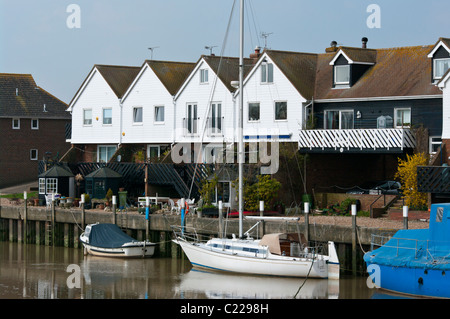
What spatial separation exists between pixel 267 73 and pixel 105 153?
15.5 meters

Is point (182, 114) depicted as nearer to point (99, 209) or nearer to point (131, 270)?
point (99, 209)

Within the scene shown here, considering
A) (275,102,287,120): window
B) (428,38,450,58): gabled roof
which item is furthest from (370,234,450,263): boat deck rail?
(275,102,287,120): window

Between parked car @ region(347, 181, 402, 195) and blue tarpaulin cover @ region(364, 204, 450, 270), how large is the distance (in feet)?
44.2

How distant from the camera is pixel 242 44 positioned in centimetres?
4178

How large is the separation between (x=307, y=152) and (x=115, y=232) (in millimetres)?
12723

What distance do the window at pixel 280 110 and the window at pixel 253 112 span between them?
1.49 metres

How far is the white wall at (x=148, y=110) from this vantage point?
201 feet

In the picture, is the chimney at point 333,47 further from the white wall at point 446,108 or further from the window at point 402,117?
the white wall at point 446,108

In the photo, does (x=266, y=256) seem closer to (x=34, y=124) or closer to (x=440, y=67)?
(x=440, y=67)

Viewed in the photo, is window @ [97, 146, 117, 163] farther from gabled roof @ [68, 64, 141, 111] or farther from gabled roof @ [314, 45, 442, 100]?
gabled roof @ [314, 45, 442, 100]

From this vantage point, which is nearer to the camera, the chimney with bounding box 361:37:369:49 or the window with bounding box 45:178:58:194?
the chimney with bounding box 361:37:369:49

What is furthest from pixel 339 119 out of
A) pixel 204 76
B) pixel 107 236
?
pixel 107 236

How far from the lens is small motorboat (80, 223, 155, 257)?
151 ft

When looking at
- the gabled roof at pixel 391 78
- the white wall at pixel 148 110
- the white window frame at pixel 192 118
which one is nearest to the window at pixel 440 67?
the gabled roof at pixel 391 78
